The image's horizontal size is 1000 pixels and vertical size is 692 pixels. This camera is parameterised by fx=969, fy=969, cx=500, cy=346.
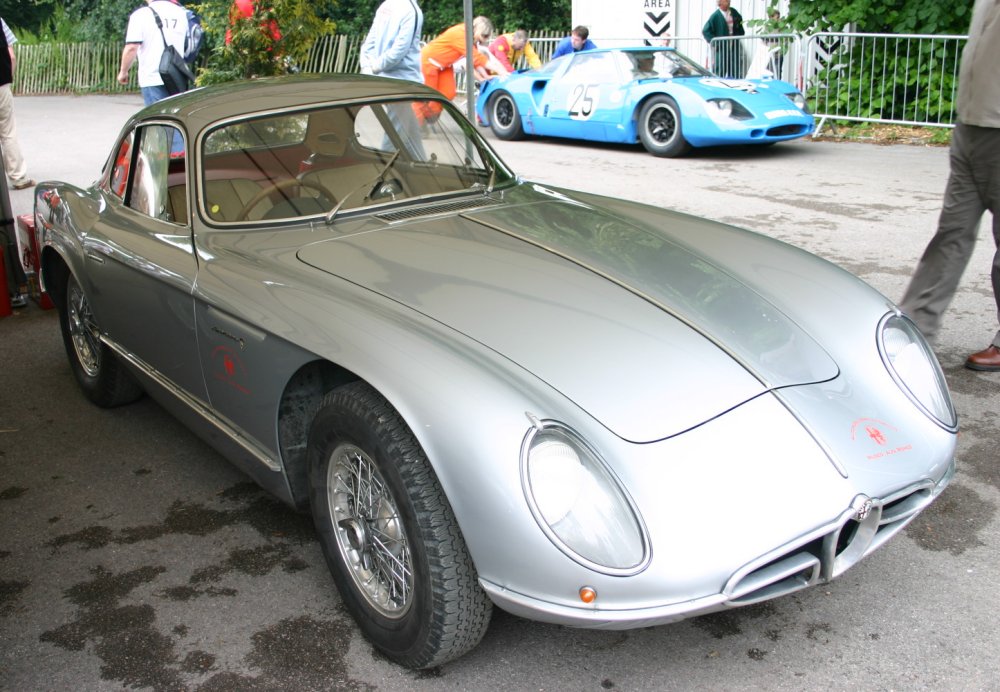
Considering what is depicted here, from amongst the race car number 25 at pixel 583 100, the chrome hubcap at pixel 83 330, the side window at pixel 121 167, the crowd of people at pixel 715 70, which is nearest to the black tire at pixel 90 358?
the chrome hubcap at pixel 83 330

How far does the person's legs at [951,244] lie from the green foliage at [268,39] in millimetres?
5438

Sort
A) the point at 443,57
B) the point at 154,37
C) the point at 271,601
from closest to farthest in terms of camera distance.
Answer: the point at 271,601, the point at 154,37, the point at 443,57

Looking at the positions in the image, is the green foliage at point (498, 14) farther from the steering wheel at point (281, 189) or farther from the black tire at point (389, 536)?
the black tire at point (389, 536)

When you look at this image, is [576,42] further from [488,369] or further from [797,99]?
[488,369]

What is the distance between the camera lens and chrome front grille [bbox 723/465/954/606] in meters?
2.08

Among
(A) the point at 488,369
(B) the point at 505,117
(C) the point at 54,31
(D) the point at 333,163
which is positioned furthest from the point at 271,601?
(C) the point at 54,31

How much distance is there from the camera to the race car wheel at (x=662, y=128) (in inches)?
405

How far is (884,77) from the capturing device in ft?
38.9

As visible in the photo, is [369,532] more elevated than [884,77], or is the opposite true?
[884,77]

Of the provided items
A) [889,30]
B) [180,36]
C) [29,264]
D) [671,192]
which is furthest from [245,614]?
[889,30]

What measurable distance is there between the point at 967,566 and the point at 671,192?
6051 mm

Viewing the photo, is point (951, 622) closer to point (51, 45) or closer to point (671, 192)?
point (671, 192)

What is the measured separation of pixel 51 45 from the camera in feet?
76.9

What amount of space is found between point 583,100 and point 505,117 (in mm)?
1627
